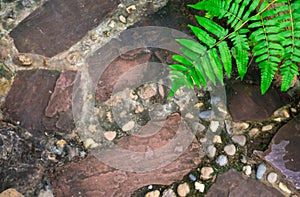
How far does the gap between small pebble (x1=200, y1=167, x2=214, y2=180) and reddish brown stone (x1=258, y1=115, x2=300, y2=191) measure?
12.2 inches

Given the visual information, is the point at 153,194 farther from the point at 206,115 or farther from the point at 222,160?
the point at 206,115

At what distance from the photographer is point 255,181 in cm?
201

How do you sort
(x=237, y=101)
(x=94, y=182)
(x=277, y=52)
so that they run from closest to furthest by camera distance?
(x=277, y=52), (x=94, y=182), (x=237, y=101)

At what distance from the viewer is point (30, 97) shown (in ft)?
6.84

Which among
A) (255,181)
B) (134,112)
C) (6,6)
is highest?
(6,6)

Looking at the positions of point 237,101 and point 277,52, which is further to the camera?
point 237,101

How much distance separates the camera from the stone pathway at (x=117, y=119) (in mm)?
1986

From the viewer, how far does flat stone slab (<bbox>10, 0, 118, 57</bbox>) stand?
2.16 m

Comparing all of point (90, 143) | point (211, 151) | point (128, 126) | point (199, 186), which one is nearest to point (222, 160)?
point (211, 151)

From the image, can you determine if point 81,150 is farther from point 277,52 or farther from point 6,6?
point 277,52

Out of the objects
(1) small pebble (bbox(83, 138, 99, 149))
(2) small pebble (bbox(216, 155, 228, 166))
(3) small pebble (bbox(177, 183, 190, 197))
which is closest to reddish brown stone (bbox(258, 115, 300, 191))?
(2) small pebble (bbox(216, 155, 228, 166))

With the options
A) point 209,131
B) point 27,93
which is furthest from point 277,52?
point 27,93

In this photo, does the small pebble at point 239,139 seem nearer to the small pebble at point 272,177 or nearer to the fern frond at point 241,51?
the small pebble at point 272,177

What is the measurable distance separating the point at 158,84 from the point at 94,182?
2.11 feet
